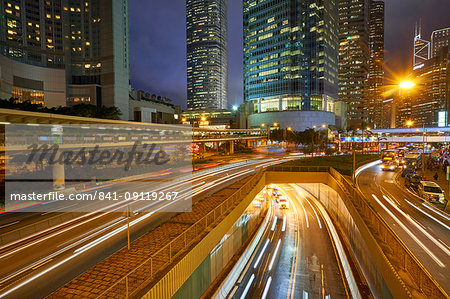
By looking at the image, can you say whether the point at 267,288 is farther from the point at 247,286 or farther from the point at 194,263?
the point at 194,263

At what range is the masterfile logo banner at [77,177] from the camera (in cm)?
2064

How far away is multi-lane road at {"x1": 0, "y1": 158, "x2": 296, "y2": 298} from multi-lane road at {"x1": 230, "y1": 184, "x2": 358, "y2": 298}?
843cm

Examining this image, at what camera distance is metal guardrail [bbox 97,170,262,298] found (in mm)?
7160

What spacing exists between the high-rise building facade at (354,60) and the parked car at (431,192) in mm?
157384

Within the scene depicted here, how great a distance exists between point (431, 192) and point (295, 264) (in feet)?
49.9

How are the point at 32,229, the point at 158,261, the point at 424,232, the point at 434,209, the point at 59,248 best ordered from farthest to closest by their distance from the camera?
the point at 434,209 → the point at 424,232 → the point at 32,229 → the point at 59,248 → the point at 158,261

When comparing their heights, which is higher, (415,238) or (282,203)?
(415,238)

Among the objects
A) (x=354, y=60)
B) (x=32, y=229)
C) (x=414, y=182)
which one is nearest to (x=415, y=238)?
(x=414, y=182)

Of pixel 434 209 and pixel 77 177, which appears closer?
pixel 434 209

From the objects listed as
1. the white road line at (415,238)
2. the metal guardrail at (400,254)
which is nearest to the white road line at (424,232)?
the white road line at (415,238)

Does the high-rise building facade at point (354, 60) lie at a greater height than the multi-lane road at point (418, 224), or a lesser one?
greater

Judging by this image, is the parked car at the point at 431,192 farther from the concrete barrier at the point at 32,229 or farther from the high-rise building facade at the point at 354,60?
the high-rise building facade at the point at 354,60

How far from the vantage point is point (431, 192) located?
2194 cm

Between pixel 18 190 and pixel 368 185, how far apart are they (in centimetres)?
4168
